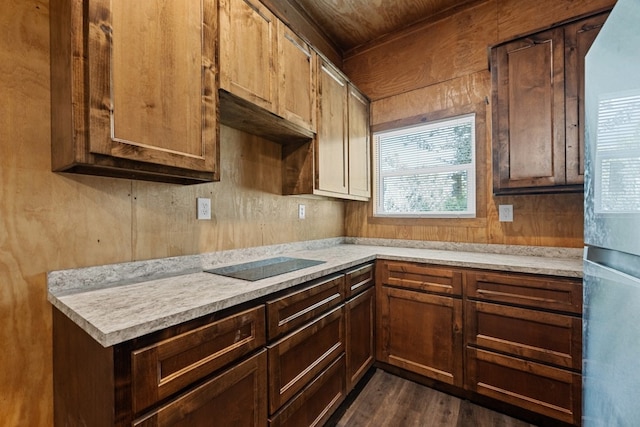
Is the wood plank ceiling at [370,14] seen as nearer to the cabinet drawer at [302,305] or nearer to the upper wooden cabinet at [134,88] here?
the upper wooden cabinet at [134,88]

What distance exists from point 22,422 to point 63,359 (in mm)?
280

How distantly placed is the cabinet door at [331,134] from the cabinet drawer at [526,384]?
1.48m

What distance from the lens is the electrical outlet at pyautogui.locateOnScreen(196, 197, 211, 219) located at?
1.60 meters

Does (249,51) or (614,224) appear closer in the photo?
(614,224)

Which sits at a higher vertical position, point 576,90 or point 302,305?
point 576,90

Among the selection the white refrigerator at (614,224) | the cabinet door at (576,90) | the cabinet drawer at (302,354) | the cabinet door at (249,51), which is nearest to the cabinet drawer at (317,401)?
the cabinet drawer at (302,354)

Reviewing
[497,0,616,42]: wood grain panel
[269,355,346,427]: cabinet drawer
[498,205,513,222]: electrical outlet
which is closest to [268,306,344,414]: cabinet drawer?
[269,355,346,427]: cabinet drawer

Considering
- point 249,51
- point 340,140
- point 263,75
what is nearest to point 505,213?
point 340,140

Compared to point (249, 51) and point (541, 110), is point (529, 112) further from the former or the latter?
point (249, 51)

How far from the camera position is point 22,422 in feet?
3.36

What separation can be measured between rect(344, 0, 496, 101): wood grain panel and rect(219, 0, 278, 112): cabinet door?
4.78ft

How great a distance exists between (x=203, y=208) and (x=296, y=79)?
A: 99 cm

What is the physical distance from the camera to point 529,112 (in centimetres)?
182

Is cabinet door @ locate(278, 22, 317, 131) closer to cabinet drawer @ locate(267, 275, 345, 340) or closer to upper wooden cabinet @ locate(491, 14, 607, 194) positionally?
cabinet drawer @ locate(267, 275, 345, 340)
